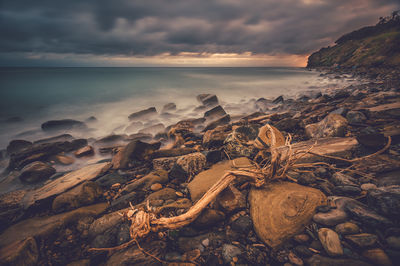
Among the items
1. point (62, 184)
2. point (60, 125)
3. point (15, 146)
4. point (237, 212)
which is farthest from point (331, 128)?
point (60, 125)

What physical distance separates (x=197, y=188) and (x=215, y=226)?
0.60 meters

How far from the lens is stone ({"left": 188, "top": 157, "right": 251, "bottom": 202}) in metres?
2.15

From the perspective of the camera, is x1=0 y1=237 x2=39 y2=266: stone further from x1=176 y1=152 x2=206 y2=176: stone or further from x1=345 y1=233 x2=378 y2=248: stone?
x1=345 y1=233 x2=378 y2=248: stone

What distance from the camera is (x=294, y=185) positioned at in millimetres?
1801

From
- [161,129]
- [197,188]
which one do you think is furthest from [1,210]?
[161,129]

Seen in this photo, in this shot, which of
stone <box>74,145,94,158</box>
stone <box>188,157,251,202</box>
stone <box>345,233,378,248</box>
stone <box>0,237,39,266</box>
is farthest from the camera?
stone <box>74,145,94,158</box>

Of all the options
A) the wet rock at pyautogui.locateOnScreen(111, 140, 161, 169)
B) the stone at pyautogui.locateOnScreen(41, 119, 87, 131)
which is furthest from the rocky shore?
the stone at pyautogui.locateOnScreen(41, 119, 87, 131)

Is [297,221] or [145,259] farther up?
[297,221]

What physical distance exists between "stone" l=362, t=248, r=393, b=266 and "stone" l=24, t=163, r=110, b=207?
3.81 meters

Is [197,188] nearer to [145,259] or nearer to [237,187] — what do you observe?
[237,187]

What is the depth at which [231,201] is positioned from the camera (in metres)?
1.79

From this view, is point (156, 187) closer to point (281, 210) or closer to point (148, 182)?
point (148, 182)

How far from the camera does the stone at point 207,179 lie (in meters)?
2.15

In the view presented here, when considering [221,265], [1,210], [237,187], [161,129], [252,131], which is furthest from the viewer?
[161,129]
